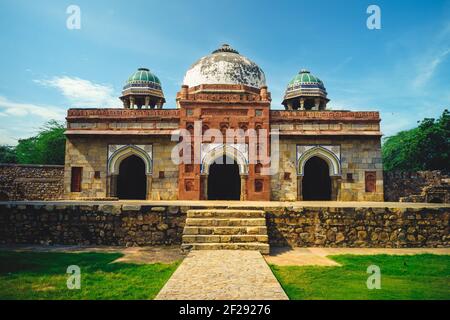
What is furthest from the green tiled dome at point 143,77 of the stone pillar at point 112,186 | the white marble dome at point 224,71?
the stone pillar at point 112,186

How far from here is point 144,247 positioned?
817 cm

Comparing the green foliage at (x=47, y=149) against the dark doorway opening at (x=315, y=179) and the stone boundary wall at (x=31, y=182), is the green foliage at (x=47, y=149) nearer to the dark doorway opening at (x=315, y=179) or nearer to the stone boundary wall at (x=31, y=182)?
the stone boundary wall at (x=31, y=182)

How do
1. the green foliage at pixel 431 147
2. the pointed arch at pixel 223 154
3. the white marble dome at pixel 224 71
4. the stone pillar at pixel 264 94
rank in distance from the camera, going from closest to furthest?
the pointed arch at pixel 223 154, the stone pillar at pixel 264 94, the white marble dome at pixel 224 71, the green foliage at pixel 431 147

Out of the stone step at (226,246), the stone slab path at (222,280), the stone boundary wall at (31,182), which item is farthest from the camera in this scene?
the stone boundary wall at (31,182)

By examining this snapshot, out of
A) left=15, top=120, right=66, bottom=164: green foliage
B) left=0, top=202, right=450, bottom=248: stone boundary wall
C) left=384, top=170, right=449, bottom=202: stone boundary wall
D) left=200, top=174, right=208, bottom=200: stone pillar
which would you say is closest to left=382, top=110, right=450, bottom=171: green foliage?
left=384, top=170, right=449, bottom=202: stone boundary wall

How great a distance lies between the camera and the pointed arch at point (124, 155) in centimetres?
1488

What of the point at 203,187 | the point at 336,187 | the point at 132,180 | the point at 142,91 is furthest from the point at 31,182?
the point at 336,187

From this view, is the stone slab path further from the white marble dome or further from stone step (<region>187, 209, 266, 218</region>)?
the white marble dome

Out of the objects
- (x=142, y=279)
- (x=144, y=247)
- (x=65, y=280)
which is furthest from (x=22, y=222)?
(x=142, y=279)

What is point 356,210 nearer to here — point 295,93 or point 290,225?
point 290,225

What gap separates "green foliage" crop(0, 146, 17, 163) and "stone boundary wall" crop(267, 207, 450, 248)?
28965 mm

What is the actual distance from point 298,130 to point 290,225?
7479mm

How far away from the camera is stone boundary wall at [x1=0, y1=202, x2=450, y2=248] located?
8422 millimetres

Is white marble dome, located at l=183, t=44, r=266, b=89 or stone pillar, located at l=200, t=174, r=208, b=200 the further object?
white marble dome, located at l=183, t=44, r=266, b=89
